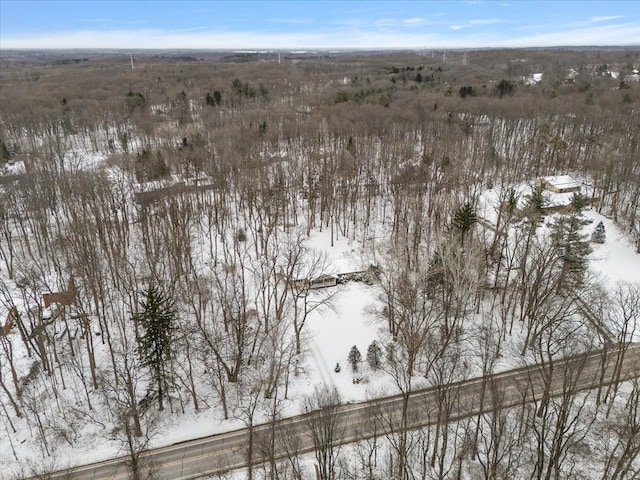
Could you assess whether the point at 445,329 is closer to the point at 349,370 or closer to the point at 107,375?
the point at 349,370

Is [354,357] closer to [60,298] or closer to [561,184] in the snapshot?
[60,298]

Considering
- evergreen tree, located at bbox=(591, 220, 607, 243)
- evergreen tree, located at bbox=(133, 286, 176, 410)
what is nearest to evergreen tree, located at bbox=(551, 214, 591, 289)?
evergreen tree, located at bbox=(591, 220, 607, 243)

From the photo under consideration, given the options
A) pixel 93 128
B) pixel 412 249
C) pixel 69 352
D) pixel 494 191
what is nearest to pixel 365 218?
pixel 412 249

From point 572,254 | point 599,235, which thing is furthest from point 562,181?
point 572,254

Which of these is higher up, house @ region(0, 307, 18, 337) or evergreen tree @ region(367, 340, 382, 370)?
house @ region(0, 307, 18, 337)

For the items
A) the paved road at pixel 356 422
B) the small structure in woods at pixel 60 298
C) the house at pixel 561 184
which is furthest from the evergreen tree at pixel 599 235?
the small structure in woods at pixel 60 298

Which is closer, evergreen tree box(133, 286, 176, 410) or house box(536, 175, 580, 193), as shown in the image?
evergreen tree box(133, 286, 176, 410)

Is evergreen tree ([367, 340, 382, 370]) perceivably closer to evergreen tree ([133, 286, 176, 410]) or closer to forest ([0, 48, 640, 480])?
forest ([0, 48, 640, 480])

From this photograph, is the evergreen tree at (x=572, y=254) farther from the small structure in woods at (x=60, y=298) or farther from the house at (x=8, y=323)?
the house at (x=8, y=323)
